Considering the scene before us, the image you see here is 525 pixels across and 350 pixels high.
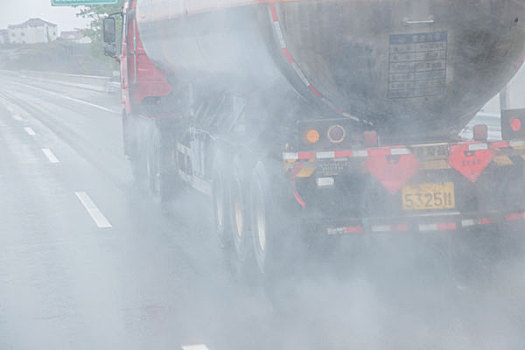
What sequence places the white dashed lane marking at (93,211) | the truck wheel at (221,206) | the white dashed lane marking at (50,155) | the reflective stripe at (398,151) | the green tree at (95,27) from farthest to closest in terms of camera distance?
the green tree at (95,27), the white dashed lane marking at (50,155), the white dashed lane marking at (93,211), the truck wheel at (221,206), the reflective stripe at (398,151)

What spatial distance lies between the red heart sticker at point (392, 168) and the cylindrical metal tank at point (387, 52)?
374 millimetres

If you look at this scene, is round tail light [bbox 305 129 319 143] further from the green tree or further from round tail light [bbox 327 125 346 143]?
the green tree

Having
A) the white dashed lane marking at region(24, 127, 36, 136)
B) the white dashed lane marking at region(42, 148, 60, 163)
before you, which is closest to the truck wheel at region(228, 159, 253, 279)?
the white dashed lane marking at region(42, 148, 60, 163)

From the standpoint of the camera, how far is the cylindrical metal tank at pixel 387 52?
21.7 ft

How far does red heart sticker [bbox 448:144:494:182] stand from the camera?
7.23m

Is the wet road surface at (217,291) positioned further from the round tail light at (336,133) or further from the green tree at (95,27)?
the green tree at (95,27)

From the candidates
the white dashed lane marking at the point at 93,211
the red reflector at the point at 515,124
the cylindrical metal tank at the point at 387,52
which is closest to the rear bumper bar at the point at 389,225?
the cylindrical metal tank at the point at 387,52

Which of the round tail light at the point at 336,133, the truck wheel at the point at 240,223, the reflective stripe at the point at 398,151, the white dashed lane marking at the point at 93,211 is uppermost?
the round tail light at the point at 336,133

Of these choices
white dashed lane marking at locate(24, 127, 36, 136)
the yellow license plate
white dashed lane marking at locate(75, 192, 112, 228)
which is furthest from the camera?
white dashed lane marking at locate(24, 127, 36, 136)

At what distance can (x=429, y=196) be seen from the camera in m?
7.26

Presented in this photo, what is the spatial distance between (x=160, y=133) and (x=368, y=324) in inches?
268

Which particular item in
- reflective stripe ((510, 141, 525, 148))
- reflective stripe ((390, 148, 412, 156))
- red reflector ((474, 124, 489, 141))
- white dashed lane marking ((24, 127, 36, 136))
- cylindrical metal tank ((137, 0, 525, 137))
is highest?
cylindrical metal tank ((137, 0, 525, 137))

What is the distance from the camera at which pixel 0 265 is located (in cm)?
917

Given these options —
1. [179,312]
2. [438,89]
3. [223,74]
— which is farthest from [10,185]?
[438,89]
